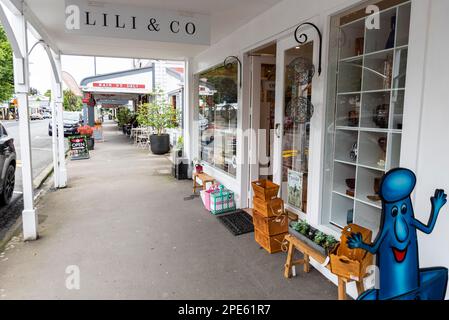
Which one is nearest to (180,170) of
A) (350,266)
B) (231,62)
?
(231,62)

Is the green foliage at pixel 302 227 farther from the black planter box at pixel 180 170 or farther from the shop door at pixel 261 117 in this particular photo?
the black planter box at pixel 180 170

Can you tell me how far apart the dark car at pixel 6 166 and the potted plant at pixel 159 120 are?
18.9 feet

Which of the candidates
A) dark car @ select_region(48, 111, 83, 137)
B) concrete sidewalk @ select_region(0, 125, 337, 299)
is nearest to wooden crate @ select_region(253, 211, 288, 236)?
concrete sidewalk @ select_region(0, 125, 337, 299)

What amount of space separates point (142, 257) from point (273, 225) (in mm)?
1373

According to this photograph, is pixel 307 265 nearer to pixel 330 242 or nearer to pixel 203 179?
pixel 330 242

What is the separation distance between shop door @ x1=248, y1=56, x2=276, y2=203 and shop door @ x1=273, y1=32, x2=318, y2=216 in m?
0.70

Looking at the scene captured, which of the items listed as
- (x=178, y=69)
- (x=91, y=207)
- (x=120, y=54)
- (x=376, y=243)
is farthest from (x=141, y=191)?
(x=178, y=69)

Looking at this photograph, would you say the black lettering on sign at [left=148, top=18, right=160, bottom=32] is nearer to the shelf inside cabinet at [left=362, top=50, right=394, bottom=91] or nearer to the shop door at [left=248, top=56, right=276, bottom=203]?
the shop door at [left=248, top=56, right=276, bottom=203]

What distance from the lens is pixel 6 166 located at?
4.67 meters

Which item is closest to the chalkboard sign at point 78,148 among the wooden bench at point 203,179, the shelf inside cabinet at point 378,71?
the wooden bench at point 203,179

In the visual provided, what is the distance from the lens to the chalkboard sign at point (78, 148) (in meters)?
9.41

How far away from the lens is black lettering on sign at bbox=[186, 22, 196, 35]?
3703mm

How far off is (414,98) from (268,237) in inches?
74.5
